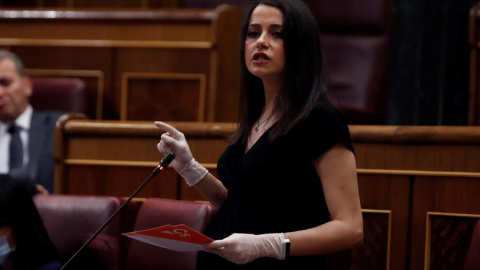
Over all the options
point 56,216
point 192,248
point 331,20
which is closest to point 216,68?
point 331,20

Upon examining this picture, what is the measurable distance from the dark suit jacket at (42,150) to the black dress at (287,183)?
0.49 metres

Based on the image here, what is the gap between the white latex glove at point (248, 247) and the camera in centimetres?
47

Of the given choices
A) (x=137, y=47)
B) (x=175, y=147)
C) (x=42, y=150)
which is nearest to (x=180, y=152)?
(x=175, y=147)

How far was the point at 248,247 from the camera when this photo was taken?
48 centimetres

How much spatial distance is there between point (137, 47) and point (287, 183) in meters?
0.71

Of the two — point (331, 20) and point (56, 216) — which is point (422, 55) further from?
point (56, 216)

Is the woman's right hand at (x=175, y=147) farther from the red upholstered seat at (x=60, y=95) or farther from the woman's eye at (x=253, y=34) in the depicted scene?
the red upholstered seat at (x=60, y=95)

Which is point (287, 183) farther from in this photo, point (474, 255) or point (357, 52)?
point (357, 52)

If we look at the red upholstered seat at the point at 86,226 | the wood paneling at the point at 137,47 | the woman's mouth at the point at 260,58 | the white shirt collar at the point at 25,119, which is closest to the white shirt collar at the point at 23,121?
the white shirt collar at the point at 25,119

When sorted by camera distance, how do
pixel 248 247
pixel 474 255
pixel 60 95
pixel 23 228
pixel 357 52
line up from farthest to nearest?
pixel 357 52 < pixel 60 95 < pixel 23 228 < pixel 474 255 < pixel 248 247

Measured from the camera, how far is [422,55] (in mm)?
1202

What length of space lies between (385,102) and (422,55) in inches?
4.6

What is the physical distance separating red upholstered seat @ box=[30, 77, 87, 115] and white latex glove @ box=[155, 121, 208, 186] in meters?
0.61

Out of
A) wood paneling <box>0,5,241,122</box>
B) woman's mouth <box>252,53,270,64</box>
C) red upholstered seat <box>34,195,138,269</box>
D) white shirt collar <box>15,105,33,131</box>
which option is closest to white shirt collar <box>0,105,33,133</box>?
white shirt collar <box>15,105,33,131</box>
